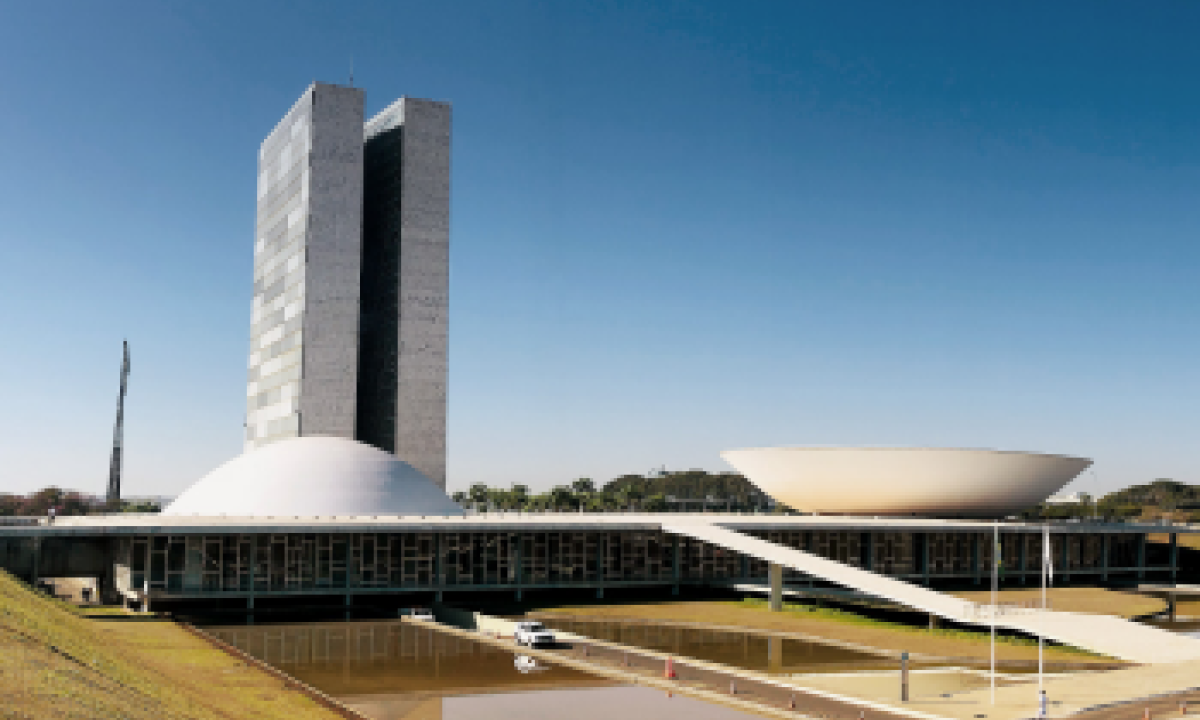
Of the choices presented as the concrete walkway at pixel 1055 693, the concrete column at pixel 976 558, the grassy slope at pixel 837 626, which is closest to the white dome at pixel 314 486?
the grassy slope at pixel 837 626

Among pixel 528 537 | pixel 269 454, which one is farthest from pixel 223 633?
pixel 269 454

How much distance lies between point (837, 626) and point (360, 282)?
8916 cm

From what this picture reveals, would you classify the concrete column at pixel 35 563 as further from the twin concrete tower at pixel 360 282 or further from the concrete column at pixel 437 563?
the twin concrete tower at pixel 360 282

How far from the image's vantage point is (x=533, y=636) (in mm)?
44938

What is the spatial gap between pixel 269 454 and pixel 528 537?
21.5 metres

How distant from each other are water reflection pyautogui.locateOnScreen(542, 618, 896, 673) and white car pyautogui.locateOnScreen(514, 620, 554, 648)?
417 cm

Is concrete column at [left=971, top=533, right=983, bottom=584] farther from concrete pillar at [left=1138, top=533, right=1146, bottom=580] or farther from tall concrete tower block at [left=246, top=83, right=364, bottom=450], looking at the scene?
tall concrete tower block at [left=246, top=83, right=364, bottom=450]

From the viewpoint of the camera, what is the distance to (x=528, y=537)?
223 feet

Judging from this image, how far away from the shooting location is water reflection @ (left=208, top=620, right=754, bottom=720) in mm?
31719

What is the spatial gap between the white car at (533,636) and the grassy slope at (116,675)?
39.2ft

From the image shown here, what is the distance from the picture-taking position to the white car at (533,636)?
44.8 metres

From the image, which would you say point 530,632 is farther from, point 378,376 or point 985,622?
point 378,376

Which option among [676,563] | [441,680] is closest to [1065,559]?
[676,563]

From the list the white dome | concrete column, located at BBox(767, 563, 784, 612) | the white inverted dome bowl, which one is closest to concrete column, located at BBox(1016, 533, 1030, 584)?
the white inverted dome bowl
